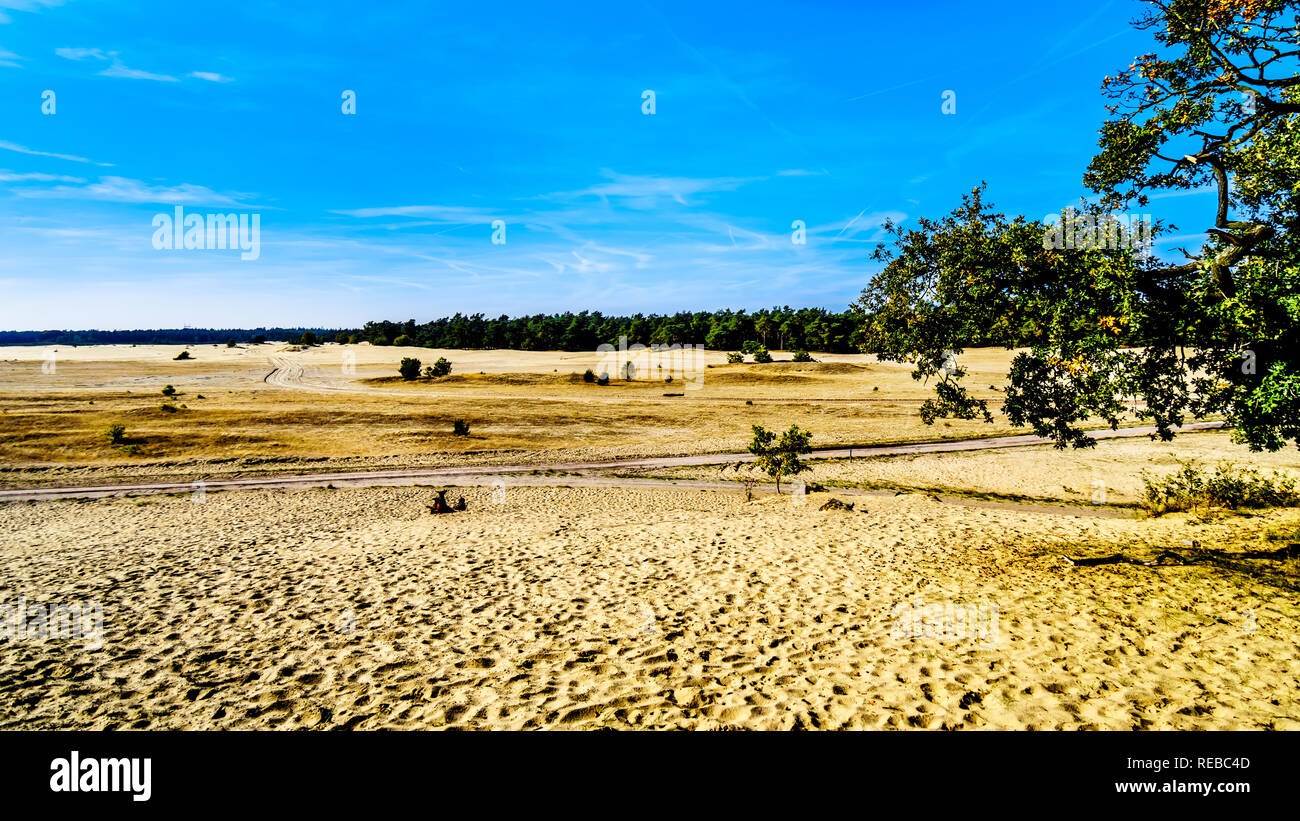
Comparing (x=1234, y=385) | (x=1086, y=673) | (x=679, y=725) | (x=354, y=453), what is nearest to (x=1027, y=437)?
(x=1234, y=385)

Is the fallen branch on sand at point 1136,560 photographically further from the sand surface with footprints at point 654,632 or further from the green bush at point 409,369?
the green bush at point 409,369

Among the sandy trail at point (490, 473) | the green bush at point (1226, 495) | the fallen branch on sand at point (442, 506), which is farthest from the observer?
the sandy trail at point (490, 473)

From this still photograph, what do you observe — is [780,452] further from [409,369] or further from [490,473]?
[409,369]

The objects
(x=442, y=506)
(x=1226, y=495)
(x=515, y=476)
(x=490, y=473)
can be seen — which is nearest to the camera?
(x=1226, y=495)

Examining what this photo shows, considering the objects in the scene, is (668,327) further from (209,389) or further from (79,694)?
(79,694)

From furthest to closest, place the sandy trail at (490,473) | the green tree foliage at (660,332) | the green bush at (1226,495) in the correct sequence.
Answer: the green tree foliage at (660,332) → the sandy trail at (490,473) → the green bush at (1226,495)

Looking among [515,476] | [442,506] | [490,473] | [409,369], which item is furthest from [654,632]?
[409,369]

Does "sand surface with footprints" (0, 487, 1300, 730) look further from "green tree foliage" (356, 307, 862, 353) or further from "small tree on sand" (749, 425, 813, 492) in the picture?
"green tree foliage" (356, 307, 862, 353)

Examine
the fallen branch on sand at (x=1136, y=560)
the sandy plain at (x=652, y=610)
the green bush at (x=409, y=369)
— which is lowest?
the sandy plain at (x=652, y=610)

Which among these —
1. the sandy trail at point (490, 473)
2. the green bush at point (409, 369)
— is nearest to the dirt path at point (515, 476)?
the sandy trail at point (490, 473)

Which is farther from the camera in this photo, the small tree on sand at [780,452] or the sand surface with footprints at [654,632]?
the small tree on sand at [780,452]

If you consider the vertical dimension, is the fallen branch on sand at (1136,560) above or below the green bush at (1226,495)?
below

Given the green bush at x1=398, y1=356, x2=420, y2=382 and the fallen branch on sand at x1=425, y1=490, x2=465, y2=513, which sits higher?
the green bush at x1=398, y1=356, x2=420, y2=382

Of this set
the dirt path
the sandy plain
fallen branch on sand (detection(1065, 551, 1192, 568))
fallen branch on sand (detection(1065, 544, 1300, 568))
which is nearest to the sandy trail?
the dirt path
